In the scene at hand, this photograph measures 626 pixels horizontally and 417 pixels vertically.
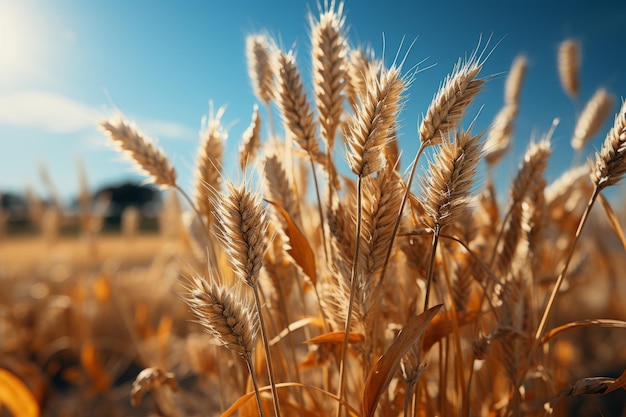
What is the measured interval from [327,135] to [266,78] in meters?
0.44

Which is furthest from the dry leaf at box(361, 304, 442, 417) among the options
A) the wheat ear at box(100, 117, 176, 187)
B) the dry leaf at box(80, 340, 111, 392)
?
the dry leaf at box(80, 340, 111, 392)

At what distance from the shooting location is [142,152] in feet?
3.85

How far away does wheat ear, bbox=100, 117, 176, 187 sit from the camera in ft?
3.85

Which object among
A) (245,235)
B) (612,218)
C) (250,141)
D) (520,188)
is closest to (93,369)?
(250,141)

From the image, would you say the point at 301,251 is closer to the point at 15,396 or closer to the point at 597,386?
the point at 597,386

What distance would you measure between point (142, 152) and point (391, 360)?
831 mm

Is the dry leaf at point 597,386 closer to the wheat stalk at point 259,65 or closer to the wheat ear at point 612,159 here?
the wheat ear at point 612,159

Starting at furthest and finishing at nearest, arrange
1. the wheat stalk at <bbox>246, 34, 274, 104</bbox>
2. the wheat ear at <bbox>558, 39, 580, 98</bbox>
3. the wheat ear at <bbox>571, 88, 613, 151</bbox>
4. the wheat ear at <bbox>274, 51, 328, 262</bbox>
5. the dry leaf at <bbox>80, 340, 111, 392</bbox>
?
the dry leaf at <bbox>80, 340, 111, 392</bbox>, the wheat ear at <bbox>558, 39, 580, 98</bbox>, the wheat ear at <bbox>571, 88, 613, 151</bbox>, the wheat stalk at <bbox>246, 34, 274, 104</bbox>, the wheat ear at <bbox>274, 51, 328, 262</bbox>

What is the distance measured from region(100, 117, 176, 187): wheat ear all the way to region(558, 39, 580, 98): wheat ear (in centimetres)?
218

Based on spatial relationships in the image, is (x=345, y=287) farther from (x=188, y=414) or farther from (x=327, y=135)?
(x=188, y=414)

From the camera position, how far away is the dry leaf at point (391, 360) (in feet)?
2.53

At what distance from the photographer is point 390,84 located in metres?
0.80

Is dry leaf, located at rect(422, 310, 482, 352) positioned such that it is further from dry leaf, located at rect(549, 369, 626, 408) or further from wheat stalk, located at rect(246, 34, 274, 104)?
wheat stalk, located at rect(246, 34, 274, 104)

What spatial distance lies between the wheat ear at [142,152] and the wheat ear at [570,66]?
2.18m
